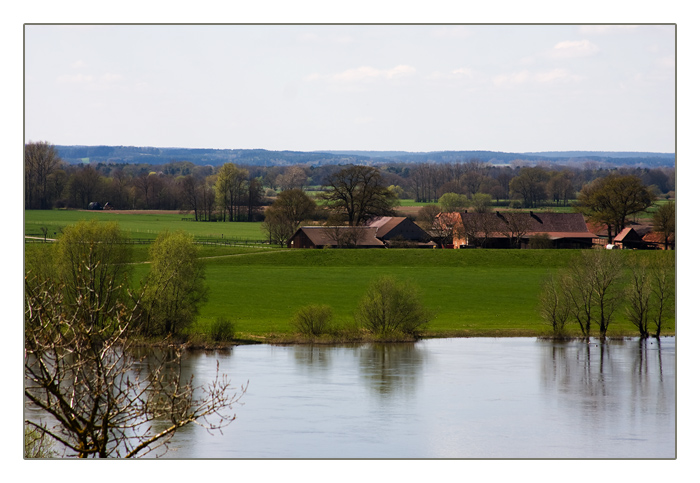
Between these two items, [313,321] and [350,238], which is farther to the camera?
[350,238]

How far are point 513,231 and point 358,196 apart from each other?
15.4 meters

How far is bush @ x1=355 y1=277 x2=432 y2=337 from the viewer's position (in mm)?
36906

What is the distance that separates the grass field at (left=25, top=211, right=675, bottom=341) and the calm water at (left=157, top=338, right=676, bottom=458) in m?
5.35

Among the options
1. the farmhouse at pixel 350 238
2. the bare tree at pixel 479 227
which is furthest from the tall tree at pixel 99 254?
the bare tree at pixel 479 227

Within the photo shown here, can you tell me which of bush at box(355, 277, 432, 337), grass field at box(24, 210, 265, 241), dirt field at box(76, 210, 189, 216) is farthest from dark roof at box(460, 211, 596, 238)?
bush at box(355, 277, 432, 337)

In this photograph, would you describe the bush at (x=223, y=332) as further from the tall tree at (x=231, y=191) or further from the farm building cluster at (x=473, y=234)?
the tall tree at (x=231, y=191)

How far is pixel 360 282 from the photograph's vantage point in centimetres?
4994

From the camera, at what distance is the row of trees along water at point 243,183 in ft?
161

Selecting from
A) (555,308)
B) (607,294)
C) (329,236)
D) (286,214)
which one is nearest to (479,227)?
(329,236)

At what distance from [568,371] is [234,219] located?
52113 millimetres

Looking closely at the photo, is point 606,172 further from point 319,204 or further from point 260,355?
point 260,355

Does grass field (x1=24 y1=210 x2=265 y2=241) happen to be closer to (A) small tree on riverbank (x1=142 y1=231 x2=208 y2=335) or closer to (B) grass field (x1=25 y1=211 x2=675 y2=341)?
(B) grass field (x1=25 y1=211 x2=675 y2=341)

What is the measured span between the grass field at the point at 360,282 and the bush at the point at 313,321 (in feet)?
2.61

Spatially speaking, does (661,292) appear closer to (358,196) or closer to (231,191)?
(358,196)
